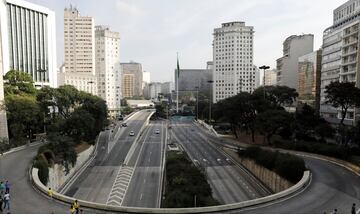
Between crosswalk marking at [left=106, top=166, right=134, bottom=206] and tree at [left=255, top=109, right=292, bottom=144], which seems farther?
tree at [left=255, top=109, right=292, bottom=144]

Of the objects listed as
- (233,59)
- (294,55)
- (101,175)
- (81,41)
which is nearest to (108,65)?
(81,41)

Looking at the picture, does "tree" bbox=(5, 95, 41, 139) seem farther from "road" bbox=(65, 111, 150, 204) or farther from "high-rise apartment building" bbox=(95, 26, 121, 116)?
"high-rise apartment building" bbox=(95, 26, 121, 116)

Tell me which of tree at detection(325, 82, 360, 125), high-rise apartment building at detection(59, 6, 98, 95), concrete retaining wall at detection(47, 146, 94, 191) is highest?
high-rise apartment building at detection(59, 6, 98, 95)

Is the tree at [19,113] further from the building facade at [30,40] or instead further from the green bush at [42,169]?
the building facade at [30,40]

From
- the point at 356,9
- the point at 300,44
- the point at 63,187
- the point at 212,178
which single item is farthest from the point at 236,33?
the point at 63,187

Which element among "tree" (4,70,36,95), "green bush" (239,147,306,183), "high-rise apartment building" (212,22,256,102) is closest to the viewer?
"green bush" (239,147,306,183)

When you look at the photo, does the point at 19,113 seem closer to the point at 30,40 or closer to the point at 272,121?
the point at 272,121

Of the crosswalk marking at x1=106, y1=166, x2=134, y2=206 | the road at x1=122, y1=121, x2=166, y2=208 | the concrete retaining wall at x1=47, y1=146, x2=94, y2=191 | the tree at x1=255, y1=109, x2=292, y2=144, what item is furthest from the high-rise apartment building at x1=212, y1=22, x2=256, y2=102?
the concrete retaining wall at x1=47, y1=146, x2=94, y2=191
